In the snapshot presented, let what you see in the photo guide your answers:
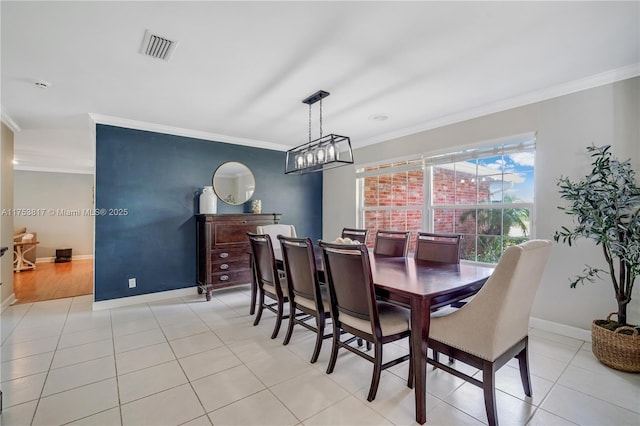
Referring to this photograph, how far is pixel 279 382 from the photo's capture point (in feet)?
7.06

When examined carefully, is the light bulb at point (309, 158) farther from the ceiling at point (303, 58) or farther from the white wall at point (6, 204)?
the white wall at point (6, 204)

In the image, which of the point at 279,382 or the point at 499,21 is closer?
the point at 499,21

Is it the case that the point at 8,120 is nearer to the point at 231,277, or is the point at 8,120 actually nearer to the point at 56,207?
the point at 231,277

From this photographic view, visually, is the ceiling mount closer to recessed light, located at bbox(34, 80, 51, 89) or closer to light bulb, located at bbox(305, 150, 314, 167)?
light bulb, located at bbox(305, 150, 314, 167)

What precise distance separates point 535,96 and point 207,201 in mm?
4235

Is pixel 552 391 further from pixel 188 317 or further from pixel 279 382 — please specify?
pixel 188 317

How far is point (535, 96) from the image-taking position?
3.07m

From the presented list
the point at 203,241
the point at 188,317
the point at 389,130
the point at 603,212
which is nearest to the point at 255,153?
the point at 203,241

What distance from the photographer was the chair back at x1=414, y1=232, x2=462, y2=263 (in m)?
2.77

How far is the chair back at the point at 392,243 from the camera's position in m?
3.24

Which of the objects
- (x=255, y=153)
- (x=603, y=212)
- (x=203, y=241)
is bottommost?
(x=203, y=241)

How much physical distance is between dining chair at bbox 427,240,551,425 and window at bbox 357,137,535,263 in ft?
5.70

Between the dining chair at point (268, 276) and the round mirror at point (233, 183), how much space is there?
181 cm

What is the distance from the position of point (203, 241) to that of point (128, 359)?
6.45 ft
